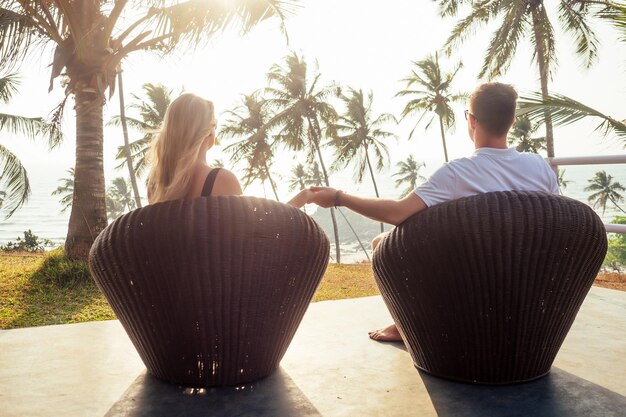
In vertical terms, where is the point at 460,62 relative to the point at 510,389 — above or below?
above

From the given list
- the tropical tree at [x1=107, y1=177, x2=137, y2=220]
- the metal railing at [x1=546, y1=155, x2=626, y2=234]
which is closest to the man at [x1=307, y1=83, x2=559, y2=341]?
the metal railing at [x1=546, y1=155, x2=626, y2=234]

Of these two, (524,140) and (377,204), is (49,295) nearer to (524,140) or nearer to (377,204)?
(377,204)

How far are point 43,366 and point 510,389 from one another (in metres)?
2.18

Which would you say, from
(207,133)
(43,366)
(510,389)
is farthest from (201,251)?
(510,389)

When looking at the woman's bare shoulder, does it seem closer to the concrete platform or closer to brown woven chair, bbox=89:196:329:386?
brown woven chair, bbox=89:196:329:386

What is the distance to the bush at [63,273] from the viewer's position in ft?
21.2

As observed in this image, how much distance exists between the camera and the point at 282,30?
802 centimetres

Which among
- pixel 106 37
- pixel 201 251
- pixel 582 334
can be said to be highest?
pixel 106 37

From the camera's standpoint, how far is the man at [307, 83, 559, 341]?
7.11ft

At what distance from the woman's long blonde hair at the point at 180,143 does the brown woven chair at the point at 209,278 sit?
0.23 metres

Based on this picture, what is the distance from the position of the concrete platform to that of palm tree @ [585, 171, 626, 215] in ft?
208

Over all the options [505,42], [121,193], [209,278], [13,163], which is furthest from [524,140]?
[121,193]

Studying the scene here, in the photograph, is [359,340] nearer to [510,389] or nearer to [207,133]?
[510,389]

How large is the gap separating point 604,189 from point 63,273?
64.3 meters
